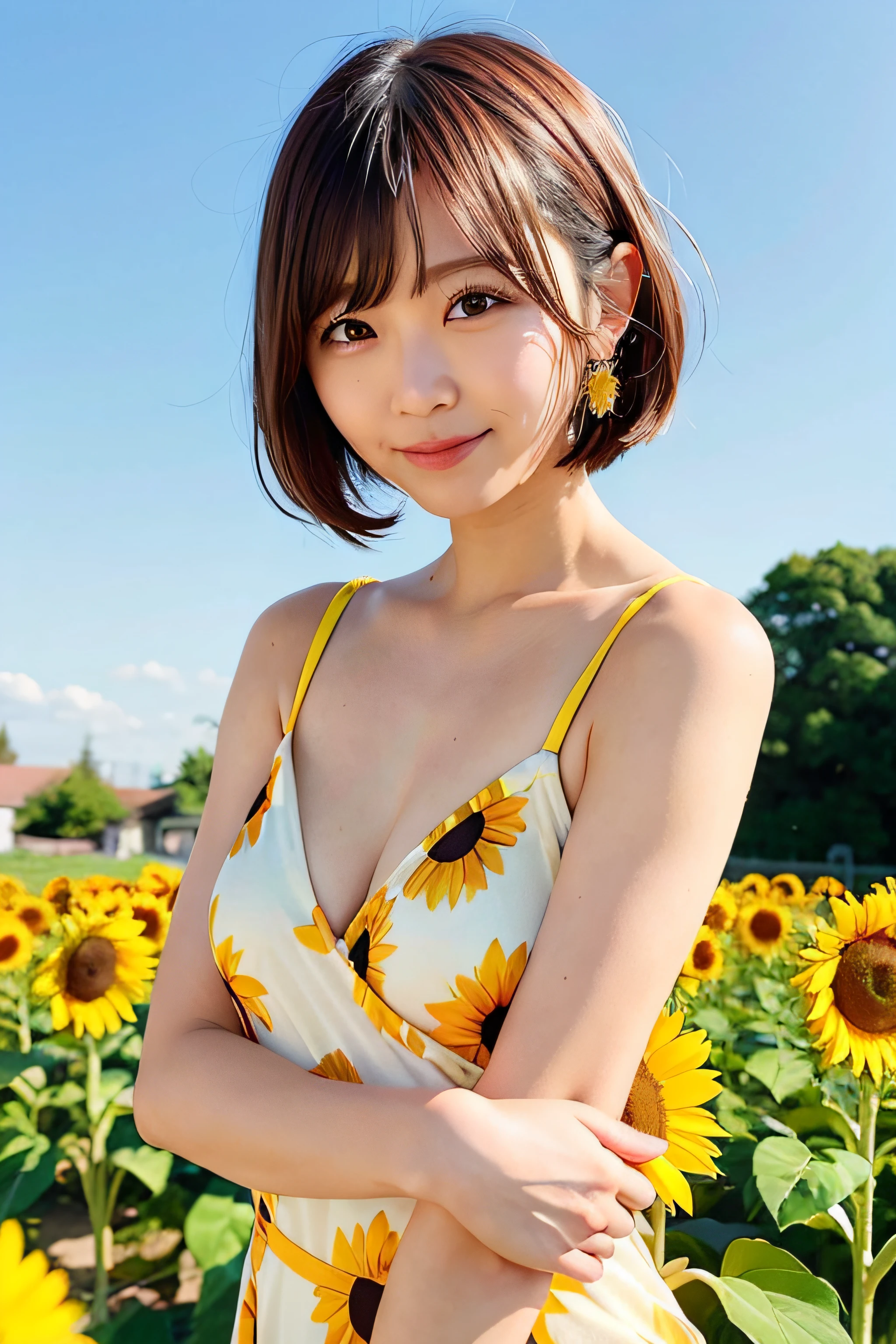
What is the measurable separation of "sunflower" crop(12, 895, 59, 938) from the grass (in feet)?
0.58

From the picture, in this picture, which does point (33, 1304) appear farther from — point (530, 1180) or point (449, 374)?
point (449, 374)

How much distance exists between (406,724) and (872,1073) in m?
1.28

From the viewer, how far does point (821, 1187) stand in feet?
5.48

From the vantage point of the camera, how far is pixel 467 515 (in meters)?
1.46

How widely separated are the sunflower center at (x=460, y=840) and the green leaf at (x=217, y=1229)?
5.51ft

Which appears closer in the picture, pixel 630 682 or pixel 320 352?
pixel 630 682

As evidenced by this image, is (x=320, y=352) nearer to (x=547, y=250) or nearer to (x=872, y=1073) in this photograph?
(x=547, y=250)

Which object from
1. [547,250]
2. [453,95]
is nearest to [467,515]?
[547,250]

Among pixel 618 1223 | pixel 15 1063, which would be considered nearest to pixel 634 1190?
pixel 618 1223

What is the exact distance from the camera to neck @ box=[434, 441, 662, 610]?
142 cm

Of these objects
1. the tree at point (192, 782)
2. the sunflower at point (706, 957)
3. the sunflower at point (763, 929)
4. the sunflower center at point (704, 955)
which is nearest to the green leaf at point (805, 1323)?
the sunflower at point (706, 957)

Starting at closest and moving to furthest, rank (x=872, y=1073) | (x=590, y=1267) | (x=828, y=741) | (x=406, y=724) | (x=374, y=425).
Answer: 1. (x=590, y=1267)
2. (x=374, y=425)
3. (x=406, y=724)
4. (x=872, y=1073)
5. (x=828, y=741)

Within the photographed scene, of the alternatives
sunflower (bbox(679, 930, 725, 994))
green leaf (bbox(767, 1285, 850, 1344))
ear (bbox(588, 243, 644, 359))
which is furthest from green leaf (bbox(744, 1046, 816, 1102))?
ear (bbox(588, 243, 644, 359))

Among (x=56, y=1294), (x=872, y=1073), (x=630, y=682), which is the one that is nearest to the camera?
(x=56, y=1294)
